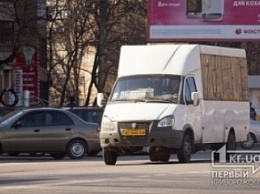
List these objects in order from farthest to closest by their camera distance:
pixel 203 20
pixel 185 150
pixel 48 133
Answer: pixel 203 20 → pixel 48 133 → pixel 185 150

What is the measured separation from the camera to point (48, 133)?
98.9 feet

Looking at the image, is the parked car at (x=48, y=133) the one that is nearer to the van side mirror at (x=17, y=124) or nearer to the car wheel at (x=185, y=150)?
the van side mirror at (x=17, y=124)

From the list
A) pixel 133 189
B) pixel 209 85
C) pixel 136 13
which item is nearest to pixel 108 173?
Answer: pixel 133 189

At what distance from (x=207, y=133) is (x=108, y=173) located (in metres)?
5.61

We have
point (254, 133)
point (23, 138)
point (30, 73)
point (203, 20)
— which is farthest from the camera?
point (30, 73)

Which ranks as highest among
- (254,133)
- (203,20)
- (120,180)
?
(203,20)

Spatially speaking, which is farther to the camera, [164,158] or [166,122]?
[164,158]

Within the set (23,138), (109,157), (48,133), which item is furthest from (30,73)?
(109,157)

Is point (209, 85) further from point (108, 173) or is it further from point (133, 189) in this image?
point (133, 189)

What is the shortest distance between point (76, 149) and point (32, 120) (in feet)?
5.23

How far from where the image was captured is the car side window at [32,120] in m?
30.2

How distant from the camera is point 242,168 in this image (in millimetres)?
21531

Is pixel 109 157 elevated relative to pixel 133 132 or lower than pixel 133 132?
lower

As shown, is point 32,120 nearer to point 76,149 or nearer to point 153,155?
point 76,149
